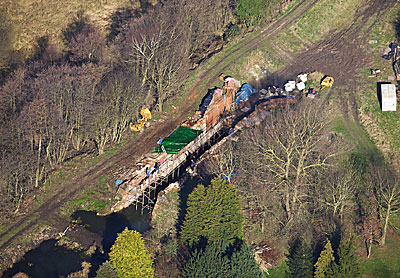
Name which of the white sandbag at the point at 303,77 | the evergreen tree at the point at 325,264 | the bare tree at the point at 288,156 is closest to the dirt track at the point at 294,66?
the white sandbag at the point at 303,77

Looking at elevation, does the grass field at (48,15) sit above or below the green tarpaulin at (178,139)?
above

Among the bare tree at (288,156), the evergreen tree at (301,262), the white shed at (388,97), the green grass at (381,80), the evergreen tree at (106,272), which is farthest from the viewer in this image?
the white shed at (388,97)

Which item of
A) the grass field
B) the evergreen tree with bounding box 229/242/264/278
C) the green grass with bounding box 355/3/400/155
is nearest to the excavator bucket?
the green grass with bounding box 355/3/400/155

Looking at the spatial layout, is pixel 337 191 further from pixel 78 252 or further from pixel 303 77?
pixel 78 252

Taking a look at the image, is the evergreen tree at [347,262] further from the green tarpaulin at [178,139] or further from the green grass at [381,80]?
the green tarpaulin at [178,139]

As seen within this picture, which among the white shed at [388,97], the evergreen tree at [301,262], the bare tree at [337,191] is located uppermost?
the white shed at [388,97]
